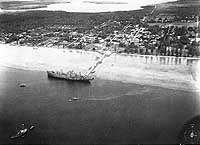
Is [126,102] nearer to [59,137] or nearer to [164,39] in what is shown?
[59,137]

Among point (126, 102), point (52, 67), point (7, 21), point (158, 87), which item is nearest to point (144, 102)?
point (126, 102)

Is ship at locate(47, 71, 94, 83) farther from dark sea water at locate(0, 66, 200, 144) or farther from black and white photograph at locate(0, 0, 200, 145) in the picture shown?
dark sea water at locate(0, 66, 200, 144)

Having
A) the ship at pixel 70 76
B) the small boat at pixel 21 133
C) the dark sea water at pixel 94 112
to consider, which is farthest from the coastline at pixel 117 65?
the small boat at pixel 21 133

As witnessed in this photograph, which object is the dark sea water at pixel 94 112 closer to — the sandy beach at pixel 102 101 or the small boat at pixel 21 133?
the sandy beach at pixel 102 101

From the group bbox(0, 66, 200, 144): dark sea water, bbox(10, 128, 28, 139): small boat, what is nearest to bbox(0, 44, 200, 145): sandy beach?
bbox(0, 66, 200, 144): dark sea water

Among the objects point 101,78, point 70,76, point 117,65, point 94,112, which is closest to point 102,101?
point 94,112

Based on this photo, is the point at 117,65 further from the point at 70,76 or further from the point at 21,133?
the point at 21,133
